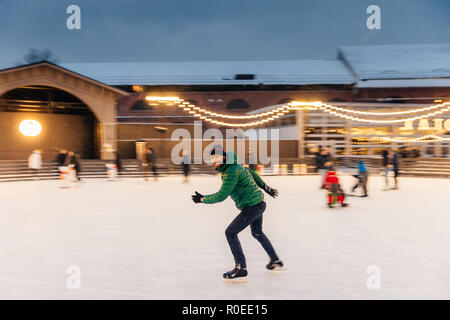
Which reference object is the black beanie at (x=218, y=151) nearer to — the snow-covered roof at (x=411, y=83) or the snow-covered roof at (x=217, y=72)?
the snow-covered roof at (x=217, y=72)

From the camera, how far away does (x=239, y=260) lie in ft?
16.3

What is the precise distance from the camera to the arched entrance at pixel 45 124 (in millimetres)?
24469

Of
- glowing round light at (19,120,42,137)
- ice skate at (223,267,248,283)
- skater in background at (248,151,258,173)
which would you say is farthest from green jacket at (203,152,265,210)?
glowing round light at (19,120,42,137)

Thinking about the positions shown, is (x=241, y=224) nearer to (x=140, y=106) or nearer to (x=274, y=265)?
(x=274, y=265)

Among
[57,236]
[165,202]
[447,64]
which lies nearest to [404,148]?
[447,64]

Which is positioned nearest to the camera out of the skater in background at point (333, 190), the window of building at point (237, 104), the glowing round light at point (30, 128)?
the skater in background at point (333, 190)

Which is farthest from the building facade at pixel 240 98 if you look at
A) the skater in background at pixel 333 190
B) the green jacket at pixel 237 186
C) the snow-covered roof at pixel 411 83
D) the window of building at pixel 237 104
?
the green jacket at pixel 237 186

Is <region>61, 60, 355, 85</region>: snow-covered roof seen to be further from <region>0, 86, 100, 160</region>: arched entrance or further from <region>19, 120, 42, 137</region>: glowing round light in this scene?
<region>19, 120, 42, 137</region>: glowing round light

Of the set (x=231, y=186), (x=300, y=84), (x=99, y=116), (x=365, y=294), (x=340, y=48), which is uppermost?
(x=340, y=48)

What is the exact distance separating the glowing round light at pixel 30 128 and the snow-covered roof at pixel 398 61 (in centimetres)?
2850

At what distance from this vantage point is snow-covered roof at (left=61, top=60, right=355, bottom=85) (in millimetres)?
41094

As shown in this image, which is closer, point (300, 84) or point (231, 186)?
point (231, 186)
